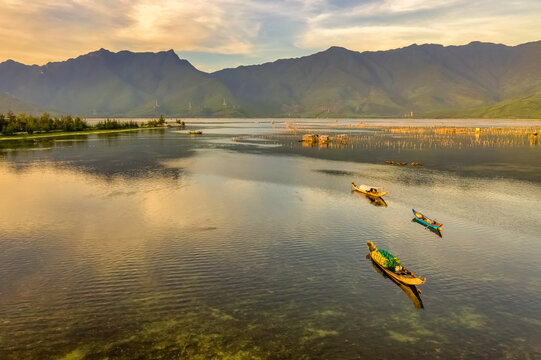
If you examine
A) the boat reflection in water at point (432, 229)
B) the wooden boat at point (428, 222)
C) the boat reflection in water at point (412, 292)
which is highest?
the wooden boat at point (428, 222)

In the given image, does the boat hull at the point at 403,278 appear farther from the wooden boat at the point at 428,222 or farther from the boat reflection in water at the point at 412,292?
the wooden boat at the point at 428,222

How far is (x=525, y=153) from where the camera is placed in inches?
6137

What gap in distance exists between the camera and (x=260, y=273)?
128 feet

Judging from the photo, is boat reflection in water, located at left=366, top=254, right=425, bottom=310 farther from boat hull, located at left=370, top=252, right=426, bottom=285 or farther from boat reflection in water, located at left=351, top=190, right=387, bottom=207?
boat reflection in water, located at left=351, top=190, right=387, bottom=207

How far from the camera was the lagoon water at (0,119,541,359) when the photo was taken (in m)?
27.7

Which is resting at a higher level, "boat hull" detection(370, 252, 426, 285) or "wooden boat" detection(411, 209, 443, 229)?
"wooden boat" detection(411, 209, 443, 229)

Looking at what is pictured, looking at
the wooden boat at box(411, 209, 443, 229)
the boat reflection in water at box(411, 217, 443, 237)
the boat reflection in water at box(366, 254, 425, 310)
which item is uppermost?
the wooden boat at box(411, 209, 443, 229)

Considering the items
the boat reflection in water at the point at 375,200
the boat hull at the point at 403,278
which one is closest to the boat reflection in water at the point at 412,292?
the boat hull at the point at 403,278

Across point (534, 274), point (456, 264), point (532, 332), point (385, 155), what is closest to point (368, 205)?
point (456, 264)

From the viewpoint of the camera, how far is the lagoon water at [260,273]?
91.0 feet

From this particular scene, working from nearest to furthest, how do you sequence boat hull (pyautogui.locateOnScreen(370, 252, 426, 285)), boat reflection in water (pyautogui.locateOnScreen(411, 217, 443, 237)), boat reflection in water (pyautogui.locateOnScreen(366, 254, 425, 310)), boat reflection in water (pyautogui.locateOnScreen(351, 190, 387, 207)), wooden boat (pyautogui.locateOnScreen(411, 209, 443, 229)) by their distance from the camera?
boat reflection in water (pyautogui.locateOnScreen(366, 254, 425, 310)) < boat hull (pyautogui.locateOnScreen(370, 252, 426, 285)) < boat reflection in water (pyautogui.locateOnScreen(411, 217, 443, 237)) < wooden boat (pyautogui.locateOnScreen(411, 209, 443, 229)) < boat reflection in water (pyautogui.locateOnScreen(351, 190, 387, 207))

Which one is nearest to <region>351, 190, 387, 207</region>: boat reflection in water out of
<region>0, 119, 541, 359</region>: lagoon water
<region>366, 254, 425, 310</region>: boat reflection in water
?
<region>0, 119, 541, 359</region>: lagoon water

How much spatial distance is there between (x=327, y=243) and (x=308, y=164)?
8040cm

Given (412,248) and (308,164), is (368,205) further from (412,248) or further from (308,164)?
(308,164)
